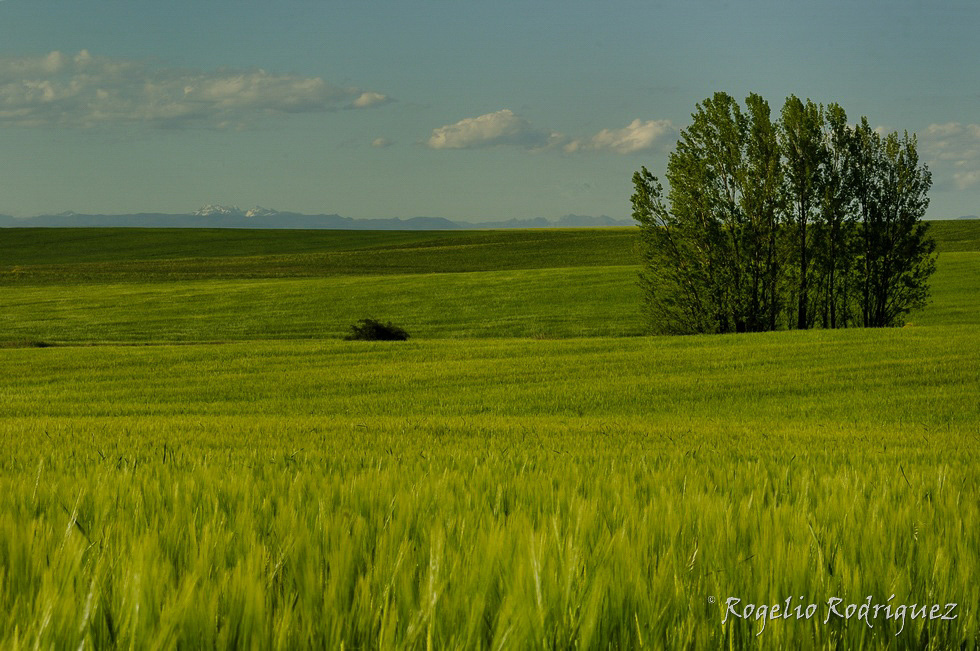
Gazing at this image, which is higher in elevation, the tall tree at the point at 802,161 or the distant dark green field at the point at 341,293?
the tall tree at the point at 802,161

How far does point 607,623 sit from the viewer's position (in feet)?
4.50

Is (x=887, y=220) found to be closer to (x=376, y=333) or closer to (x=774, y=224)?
(x=774, y=224)

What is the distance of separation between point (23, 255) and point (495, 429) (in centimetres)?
12246

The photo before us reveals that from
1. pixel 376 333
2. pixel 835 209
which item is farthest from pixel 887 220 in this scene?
pixel 376 333

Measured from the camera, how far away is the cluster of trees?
38938 mm

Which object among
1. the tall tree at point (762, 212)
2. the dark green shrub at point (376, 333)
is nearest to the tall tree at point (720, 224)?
the tall tree at point (762, 212)
